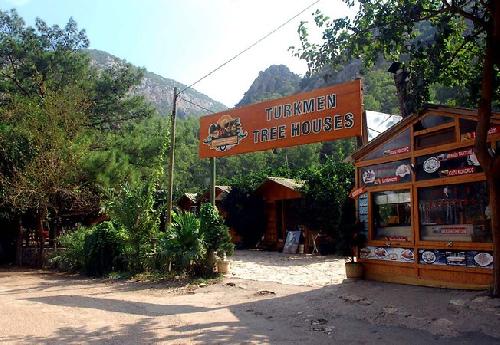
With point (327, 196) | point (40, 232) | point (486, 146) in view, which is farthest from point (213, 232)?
point (40, 232)

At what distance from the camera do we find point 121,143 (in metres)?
20.7

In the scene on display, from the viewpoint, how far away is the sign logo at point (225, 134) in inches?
624

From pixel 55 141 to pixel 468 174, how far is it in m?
13.9

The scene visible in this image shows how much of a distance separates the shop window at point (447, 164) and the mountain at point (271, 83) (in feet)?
246

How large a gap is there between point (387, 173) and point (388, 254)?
1.80 m

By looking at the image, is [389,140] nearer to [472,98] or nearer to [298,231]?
[472,98]

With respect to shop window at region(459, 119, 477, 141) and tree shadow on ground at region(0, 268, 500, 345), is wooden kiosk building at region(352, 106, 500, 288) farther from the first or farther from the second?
tree shadow on ground at region(0, 268, 500, 345)

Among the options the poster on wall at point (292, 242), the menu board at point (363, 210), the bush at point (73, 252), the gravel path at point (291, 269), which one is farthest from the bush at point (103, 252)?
the poster on wall at point (292, 242)

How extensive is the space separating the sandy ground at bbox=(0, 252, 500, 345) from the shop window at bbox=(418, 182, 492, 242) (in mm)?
1078

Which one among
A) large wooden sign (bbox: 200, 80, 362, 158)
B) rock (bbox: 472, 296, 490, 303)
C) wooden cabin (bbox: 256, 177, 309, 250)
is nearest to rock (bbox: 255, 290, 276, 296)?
rock (bbox: 472, 296, 490, 303)

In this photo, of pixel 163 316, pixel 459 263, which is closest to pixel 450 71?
pixel 459 263

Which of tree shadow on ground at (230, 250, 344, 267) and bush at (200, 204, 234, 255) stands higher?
bush at (200, 204, 234, 255)

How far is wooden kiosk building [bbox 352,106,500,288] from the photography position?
8633mm

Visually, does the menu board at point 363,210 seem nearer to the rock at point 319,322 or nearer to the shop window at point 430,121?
the shop window at point 430,121
